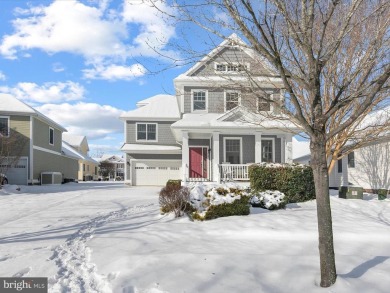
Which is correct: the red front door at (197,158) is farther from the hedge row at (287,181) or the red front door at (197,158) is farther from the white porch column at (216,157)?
the hedge row at (287,181)

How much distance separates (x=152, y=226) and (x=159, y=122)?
1806cm

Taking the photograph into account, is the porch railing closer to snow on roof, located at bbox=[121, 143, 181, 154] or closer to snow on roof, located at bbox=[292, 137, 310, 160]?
snow on roof, located at bbox=[121, 143, 181, 154]

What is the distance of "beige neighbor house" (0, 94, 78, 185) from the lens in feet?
81.3

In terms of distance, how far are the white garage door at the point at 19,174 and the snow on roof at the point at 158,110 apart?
7.74 m

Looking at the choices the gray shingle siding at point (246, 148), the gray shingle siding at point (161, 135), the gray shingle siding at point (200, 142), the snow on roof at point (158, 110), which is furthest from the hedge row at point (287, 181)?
the snow on roof at point (158, 110)

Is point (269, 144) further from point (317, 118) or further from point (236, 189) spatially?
point (317, 118)

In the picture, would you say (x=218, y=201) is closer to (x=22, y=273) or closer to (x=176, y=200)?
(x=176, y=200)

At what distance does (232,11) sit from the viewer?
14.3ft

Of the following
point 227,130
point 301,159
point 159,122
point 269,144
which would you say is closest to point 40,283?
point 227,130

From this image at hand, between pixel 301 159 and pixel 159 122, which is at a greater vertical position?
pixel 159 122

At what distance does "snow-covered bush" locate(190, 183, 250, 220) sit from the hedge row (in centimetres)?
282

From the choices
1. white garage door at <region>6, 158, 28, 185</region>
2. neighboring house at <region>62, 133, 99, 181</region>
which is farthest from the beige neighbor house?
neighboring house at <region>62, 133, 99, 181</region>

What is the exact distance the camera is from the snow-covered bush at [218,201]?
9155 mm

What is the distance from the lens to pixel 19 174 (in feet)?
81.9
